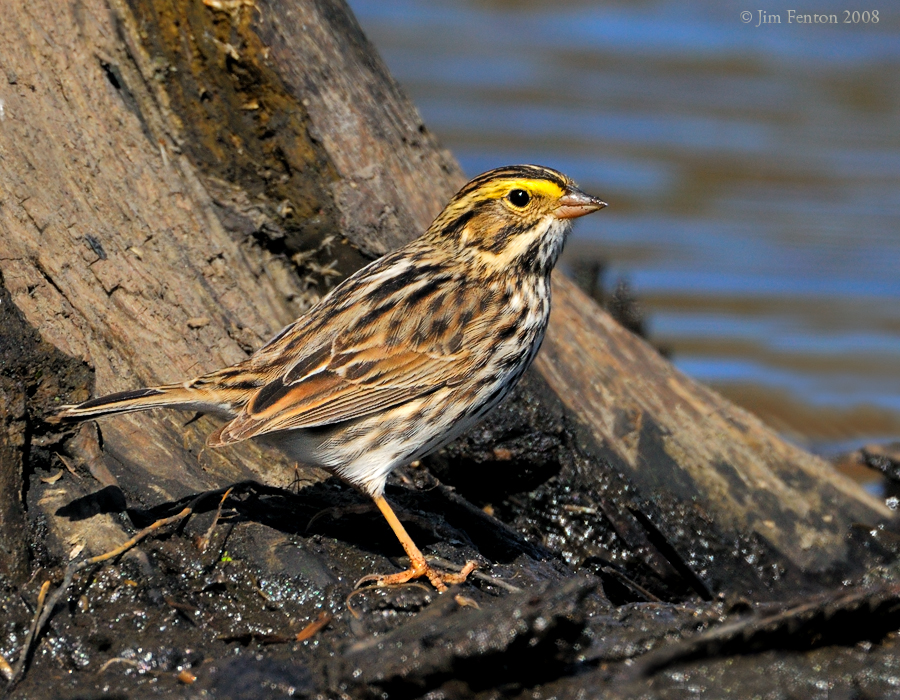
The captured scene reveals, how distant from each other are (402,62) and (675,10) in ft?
16.9

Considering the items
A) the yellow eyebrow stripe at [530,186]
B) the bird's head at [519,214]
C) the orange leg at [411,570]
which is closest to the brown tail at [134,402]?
the orange leg at [411,570]

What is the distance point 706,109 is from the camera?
1816 cm

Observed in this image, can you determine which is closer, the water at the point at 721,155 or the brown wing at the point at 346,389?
the brown wing at the point at 346,389

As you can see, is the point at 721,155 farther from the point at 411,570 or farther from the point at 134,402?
the point at 134,402

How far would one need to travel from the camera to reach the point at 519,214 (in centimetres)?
647

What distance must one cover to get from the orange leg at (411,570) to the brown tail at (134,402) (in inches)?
39.4

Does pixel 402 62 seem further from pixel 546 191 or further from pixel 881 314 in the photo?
pixel 546 191

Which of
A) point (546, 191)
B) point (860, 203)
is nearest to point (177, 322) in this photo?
point (546, 191)

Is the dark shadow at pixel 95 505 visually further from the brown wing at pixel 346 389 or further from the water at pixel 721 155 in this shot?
the water at pixel 721 155

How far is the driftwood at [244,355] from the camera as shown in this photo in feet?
16.4

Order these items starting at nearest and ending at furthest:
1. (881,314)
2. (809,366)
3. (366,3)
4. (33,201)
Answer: (33,201), (809,366), (881,314), (366,3)

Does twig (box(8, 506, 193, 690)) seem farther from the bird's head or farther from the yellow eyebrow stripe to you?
the yellow eyebrow stripe

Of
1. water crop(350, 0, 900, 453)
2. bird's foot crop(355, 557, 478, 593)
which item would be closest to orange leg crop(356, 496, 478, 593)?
bird's foot crop(355, 557, 478, 593)

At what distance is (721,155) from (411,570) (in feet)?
41.3
